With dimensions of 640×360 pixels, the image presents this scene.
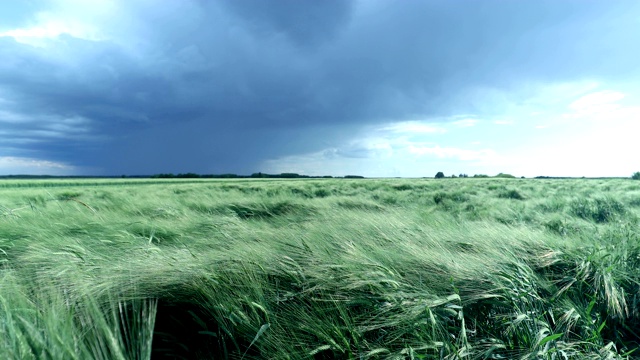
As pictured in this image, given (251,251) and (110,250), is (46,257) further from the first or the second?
(251,251)

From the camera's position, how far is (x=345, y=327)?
1623 millimetres

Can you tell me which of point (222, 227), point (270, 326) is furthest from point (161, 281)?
point (222, 227)

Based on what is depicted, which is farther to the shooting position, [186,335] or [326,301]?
[186,335]

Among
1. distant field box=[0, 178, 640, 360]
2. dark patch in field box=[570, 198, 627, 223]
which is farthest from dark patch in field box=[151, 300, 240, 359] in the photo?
dark patch in field box=[570, 198, 627, 223]

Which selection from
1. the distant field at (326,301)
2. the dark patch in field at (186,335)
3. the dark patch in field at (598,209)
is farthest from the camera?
the dark patch in field at (598,209)

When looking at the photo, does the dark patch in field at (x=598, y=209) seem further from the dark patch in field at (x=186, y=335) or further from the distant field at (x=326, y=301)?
the dark patch in field at (x=186, y=335)

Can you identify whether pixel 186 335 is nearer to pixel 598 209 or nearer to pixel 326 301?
pixel 326 301

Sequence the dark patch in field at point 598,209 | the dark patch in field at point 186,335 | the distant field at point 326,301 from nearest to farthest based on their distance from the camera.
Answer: the distant field at point 326,301 → the dark patch in field at point 186,335 → the dark patch in field at point 598,209

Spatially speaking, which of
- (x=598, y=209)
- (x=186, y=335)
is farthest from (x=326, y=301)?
(x=598, y=209)

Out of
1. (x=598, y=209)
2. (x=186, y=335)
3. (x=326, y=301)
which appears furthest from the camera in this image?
(x=598, y=209)

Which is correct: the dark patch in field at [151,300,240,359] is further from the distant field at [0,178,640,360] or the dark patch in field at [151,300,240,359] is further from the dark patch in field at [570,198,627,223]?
the dark patch in field at [570,198,627,223]

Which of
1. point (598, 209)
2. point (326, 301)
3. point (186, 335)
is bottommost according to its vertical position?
point (186, 335)

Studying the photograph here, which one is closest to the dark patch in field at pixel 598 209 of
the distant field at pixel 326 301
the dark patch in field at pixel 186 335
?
the distant field at pixel 326 301

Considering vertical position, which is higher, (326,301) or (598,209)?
(326,301)
